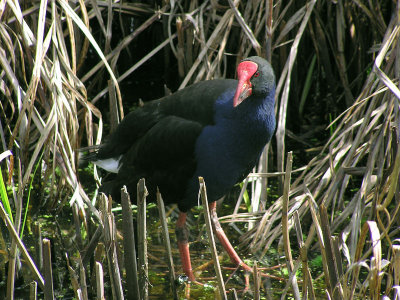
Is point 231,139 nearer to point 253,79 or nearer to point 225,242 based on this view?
point 253,79

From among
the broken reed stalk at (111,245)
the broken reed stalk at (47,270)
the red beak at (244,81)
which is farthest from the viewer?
the red beak at (244,81)

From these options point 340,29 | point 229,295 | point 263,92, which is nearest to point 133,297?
point 229,295

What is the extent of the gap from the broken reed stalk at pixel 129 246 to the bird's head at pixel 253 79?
2.02 ft

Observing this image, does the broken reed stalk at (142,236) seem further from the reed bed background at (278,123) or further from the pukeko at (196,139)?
the pukeko at (196,139)

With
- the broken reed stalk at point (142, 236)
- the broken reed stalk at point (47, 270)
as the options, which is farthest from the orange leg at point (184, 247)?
the broken reed stalk at point (47, 270)

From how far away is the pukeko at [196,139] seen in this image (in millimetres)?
2287

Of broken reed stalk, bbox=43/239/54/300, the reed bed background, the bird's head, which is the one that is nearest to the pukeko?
the bird's head

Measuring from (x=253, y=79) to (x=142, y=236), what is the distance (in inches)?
28.9

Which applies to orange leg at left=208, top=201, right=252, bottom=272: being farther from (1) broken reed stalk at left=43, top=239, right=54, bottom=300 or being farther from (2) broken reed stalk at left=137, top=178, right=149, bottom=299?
(1) broken reed stalk at left=43, top=239, right=54, bottom=300

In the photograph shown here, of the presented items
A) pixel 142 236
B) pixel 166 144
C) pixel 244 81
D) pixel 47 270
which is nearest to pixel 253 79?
pixel 244 81

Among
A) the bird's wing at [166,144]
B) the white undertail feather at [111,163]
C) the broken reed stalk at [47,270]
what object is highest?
the bird's wing at [166,144]

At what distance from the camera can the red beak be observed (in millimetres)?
2170

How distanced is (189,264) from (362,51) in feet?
4.84

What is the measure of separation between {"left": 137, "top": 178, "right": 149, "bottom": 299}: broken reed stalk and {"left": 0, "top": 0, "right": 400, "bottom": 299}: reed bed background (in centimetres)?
11
